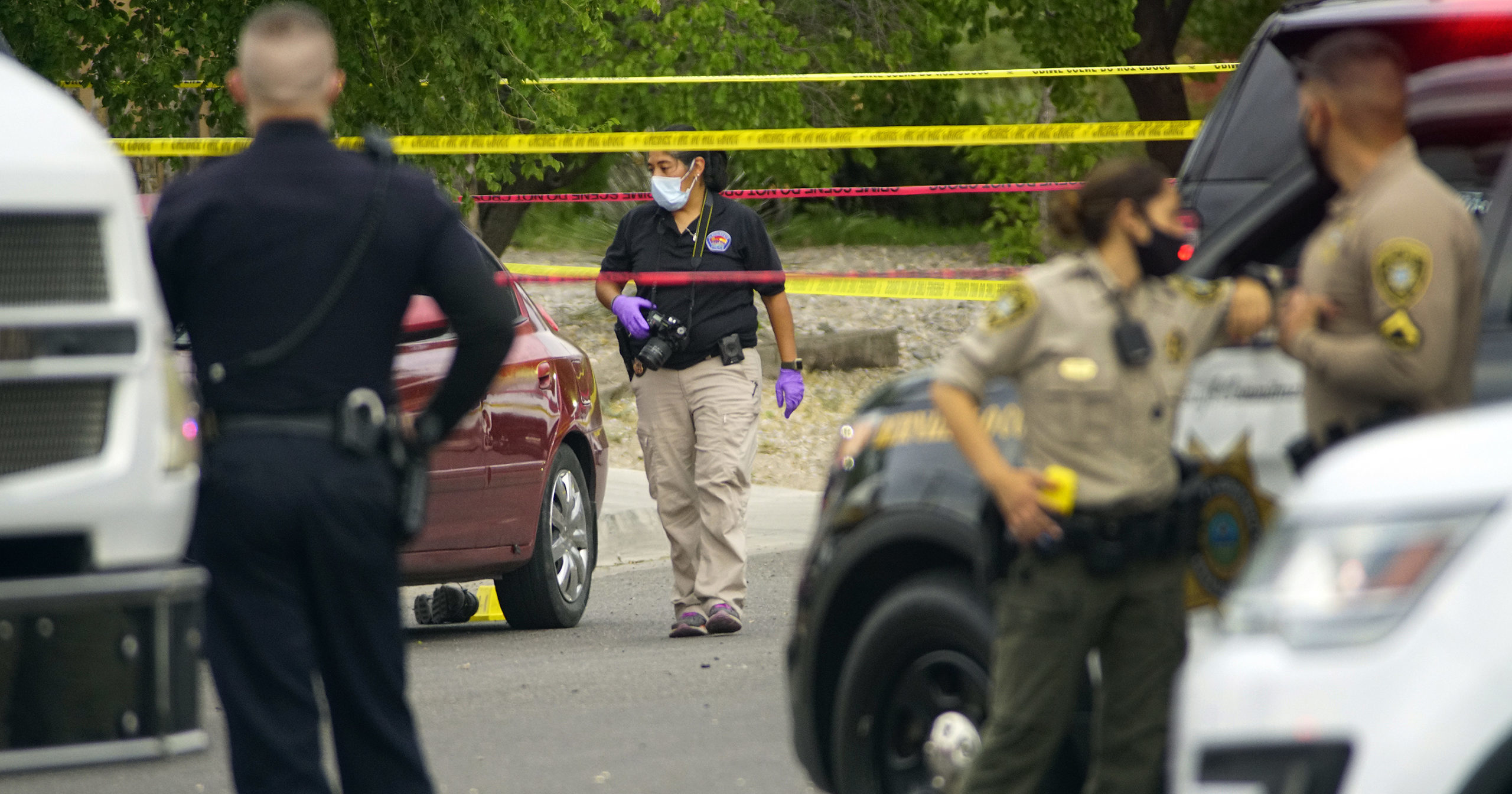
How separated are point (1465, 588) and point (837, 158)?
869 inches

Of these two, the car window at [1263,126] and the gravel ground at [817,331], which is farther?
the gravel ground at [817,331]

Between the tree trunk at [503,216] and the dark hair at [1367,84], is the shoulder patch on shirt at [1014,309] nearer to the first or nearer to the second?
the dark hair at [1367,84]

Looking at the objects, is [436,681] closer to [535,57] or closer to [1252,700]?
[1252,700]

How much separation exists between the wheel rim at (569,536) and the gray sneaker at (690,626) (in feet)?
1.96

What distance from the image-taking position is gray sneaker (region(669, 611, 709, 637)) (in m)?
8.66

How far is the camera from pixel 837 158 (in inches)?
968

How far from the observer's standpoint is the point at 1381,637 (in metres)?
2.80

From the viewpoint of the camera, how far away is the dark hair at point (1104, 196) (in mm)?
4074

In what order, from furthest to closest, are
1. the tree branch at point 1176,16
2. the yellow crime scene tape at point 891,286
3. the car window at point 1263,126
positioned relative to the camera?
the tree branch at point 1176,16
the yellow crime scene tape at point 891,286
the car window at point 1263,126

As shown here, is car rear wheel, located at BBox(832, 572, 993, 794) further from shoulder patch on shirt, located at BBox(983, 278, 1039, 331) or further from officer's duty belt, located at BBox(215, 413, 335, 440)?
officer's duty belt, located at BBox(215, 413, 335, 440)

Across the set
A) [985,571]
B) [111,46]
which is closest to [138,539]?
[985,571]

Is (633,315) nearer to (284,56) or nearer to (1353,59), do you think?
(284,56)

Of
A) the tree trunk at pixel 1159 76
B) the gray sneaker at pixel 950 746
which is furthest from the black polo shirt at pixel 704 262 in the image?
the tree trunk at pixel 1159 76

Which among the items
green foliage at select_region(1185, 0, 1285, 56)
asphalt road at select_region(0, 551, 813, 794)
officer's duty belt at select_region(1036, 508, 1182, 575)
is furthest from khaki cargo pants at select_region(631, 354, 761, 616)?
green foliage at select_region(1185, 0, 1285, 56)
